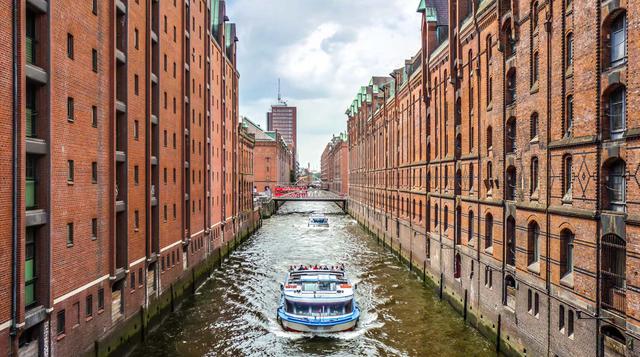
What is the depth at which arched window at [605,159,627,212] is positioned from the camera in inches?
591

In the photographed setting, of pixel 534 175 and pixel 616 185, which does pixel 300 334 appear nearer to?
pixel 534 175

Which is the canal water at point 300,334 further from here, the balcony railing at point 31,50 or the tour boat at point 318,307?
the balcony railing at point 31,50

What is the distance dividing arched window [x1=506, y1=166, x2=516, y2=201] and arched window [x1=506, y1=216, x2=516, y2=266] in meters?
1.00

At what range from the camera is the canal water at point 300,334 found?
24344 millimetres

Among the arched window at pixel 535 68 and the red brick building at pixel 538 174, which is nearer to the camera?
the red brick building at pixel 538 174

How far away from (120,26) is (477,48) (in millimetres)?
18497

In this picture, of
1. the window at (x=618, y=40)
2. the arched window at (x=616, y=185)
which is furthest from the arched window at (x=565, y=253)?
the window at (x=618, y=40)

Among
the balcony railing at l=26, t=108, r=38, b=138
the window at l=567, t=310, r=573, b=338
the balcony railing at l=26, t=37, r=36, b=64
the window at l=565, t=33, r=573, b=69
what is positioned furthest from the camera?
the window at l=565, t=33, r=573, b=69

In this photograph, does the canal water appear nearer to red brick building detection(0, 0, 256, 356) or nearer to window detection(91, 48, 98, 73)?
red brick building detection(0, 0, 256, 356)

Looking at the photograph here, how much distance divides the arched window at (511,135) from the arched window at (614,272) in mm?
8619

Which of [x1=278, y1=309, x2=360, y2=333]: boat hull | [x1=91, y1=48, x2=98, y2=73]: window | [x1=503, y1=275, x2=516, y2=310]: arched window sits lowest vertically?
[x1=278, y1=309, x2=360, y2=333]: boat hull

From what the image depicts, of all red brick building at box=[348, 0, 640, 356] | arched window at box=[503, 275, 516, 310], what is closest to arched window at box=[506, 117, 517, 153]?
red brick building at box=[348, 0, 640, 356]

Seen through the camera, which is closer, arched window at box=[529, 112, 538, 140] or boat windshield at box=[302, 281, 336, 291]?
arched window at box=[529, 112, 538, 140]

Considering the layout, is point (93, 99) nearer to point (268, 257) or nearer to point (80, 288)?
point (80, 288)
